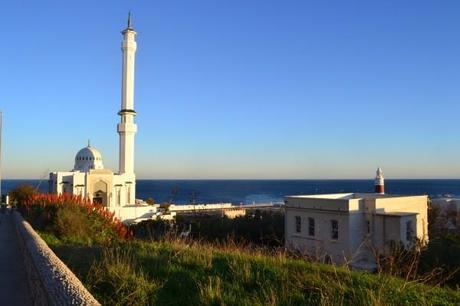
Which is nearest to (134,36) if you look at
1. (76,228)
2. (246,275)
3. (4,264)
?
(76,228)

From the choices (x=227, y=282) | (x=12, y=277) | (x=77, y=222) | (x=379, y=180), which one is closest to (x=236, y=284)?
(x=227, y=282)

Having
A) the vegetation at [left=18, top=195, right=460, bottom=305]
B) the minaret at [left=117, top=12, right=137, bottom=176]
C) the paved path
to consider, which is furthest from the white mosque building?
the vegetation at [left=18, top=195, right=460, bottom=305]

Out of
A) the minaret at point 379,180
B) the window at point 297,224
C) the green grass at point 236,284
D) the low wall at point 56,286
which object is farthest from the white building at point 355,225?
the low wall at point 56,286

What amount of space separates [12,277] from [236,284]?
4866mm

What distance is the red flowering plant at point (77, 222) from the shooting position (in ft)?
48.0

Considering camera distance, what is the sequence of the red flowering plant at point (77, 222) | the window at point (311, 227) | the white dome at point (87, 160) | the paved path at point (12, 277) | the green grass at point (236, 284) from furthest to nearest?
the white dome at point (87, 160) < the window at point (311, 227) < the red flowering plant at point (77, 222) < the paved path at point (12, 277) < the green grass at point (236, 284)

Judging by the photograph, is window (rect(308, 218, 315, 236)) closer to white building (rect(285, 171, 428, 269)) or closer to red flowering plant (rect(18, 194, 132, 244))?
white building (rect(285, 171, 428, 269))

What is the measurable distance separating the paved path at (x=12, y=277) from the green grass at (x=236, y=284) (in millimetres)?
914

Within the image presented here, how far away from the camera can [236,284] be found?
6941 millimetres

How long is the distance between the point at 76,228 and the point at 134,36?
4435cm

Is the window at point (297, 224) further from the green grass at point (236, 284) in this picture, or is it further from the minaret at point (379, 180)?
the green grass at point (236, 284)

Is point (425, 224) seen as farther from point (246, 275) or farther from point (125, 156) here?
point (125, 156)

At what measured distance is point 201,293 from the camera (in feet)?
20.4

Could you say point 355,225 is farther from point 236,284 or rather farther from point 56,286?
point 56,286
